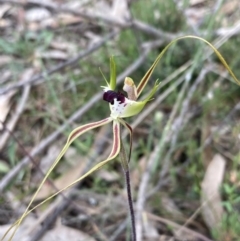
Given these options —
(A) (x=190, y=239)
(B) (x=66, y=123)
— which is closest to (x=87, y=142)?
(B) (x=66, y=123)

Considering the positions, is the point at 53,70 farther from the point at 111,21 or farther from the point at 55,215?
the point at 55,215

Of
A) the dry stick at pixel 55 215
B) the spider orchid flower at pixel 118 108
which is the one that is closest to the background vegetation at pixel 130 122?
the dry stick at pixel 55 215

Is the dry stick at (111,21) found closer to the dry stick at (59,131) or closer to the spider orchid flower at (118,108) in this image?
the dry stick at (59,131)

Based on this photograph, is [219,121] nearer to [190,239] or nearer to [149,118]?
[149,118]

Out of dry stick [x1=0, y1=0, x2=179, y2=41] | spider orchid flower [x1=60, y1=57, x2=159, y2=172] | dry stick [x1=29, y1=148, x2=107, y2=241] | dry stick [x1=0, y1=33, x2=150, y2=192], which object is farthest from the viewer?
dry stick [x1=0, y1=0, x2=179, y2=41]

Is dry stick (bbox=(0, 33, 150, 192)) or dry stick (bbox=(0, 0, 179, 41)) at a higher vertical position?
dry stick (bbox=(0, 0, 179, 41))

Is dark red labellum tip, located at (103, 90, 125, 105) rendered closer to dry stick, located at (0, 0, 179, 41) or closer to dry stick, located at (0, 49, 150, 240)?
dry stick, located at (0, 49, 150, 240)

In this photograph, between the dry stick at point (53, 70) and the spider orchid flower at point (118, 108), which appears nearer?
the spider orchid flower at point (118, 108)

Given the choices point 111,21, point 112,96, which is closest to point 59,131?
point 111,21

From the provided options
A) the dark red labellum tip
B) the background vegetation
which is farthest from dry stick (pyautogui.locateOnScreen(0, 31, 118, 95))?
the dark red labellum tip
